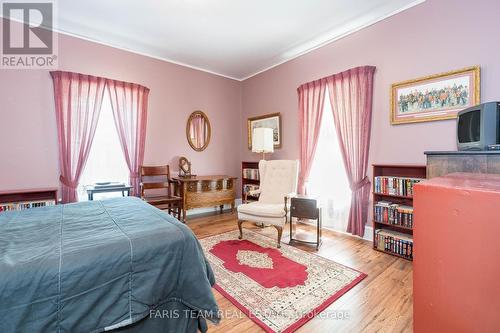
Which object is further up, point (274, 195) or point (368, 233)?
point (274, 195)

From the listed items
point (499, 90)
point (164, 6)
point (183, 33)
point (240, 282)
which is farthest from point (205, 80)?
point (499, 90)

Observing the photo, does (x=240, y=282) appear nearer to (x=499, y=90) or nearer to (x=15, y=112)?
(x=499, y=90)

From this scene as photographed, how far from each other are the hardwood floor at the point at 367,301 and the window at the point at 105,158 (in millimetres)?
2595

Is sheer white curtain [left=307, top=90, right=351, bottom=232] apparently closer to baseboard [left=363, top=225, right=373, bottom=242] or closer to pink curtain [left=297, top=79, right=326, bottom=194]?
pink curtain [left=297, top=79, right=326, bottom=194]

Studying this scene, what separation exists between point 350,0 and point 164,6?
2.12m

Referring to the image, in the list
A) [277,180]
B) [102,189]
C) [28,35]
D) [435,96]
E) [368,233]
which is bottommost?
[368,233]

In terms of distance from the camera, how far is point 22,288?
0.88m

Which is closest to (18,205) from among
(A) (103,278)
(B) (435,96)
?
(A) (103,278)

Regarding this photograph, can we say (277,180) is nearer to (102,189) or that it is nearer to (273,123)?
(273,123)

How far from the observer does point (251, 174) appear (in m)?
4.39

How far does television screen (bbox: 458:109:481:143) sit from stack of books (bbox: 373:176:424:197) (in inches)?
26.8

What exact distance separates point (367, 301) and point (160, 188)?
328 centimetres

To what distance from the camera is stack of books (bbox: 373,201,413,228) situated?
244 cm

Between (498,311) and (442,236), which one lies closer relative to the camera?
(498,311)
